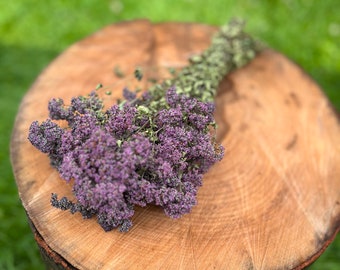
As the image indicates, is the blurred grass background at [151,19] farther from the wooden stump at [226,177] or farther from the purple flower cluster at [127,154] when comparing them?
the purple flower cluster at [127,154]

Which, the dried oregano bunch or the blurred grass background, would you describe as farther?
the blurred grass background

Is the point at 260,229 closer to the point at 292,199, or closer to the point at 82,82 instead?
the point at 292,199

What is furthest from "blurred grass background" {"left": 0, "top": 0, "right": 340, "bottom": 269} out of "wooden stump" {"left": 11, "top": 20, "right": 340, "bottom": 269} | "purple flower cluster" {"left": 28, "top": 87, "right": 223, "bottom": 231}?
"purple flower cluster" {"left": 28, "top": 87, "right": 223, "bottom": 231}

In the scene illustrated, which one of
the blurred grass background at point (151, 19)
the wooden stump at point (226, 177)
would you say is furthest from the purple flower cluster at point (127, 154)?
the blurred grass background at point (151, 19)

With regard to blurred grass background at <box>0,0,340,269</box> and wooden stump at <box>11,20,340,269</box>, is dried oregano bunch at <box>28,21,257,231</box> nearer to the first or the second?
wooden stump at <box>11,20,340,269</box>

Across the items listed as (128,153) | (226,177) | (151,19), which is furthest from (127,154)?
(151,19)

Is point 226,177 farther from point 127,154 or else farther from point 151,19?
point 151,19

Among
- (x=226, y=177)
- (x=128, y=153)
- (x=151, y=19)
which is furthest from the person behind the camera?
(x=151, y=19)
